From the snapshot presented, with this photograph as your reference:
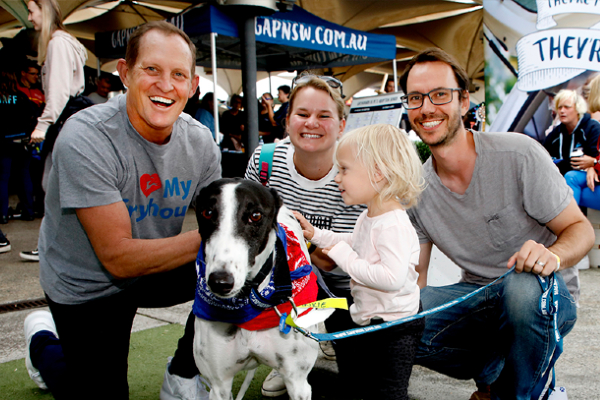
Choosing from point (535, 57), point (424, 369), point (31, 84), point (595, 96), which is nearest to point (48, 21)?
point (31, 84)

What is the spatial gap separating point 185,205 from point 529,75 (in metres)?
7.06

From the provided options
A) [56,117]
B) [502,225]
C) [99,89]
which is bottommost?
[502,225]

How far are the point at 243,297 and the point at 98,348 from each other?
91cm

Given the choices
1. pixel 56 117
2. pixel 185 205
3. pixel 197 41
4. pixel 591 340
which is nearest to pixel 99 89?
pixel 197 41

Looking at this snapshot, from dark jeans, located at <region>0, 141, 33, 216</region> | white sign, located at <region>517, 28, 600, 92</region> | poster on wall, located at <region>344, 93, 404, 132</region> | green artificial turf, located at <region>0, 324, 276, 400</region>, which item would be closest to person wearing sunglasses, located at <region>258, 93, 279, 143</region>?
poster on wall, located at <region>344, 93, 404, 132</region>

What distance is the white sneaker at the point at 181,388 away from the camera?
2332mm

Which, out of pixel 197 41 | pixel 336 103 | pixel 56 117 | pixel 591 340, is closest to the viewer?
pixel 336 103

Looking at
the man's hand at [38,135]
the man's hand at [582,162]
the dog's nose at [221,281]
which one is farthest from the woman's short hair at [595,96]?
the man's hand at [38,135]

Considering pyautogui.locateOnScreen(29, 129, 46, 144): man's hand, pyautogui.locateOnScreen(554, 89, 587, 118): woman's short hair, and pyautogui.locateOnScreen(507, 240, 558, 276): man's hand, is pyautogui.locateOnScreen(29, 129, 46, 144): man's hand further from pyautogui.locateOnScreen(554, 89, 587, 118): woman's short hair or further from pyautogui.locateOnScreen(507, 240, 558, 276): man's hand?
pyautogui.locateOnScreen(554, 89, 587, 118): woman's short hair

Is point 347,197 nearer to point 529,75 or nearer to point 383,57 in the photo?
point 529,75

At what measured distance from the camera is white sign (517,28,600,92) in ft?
23.7

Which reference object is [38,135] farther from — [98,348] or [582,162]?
[582,162]

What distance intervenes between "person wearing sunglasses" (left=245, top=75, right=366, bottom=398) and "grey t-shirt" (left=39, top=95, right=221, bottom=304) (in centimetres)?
56

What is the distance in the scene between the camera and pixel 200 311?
1.84m
